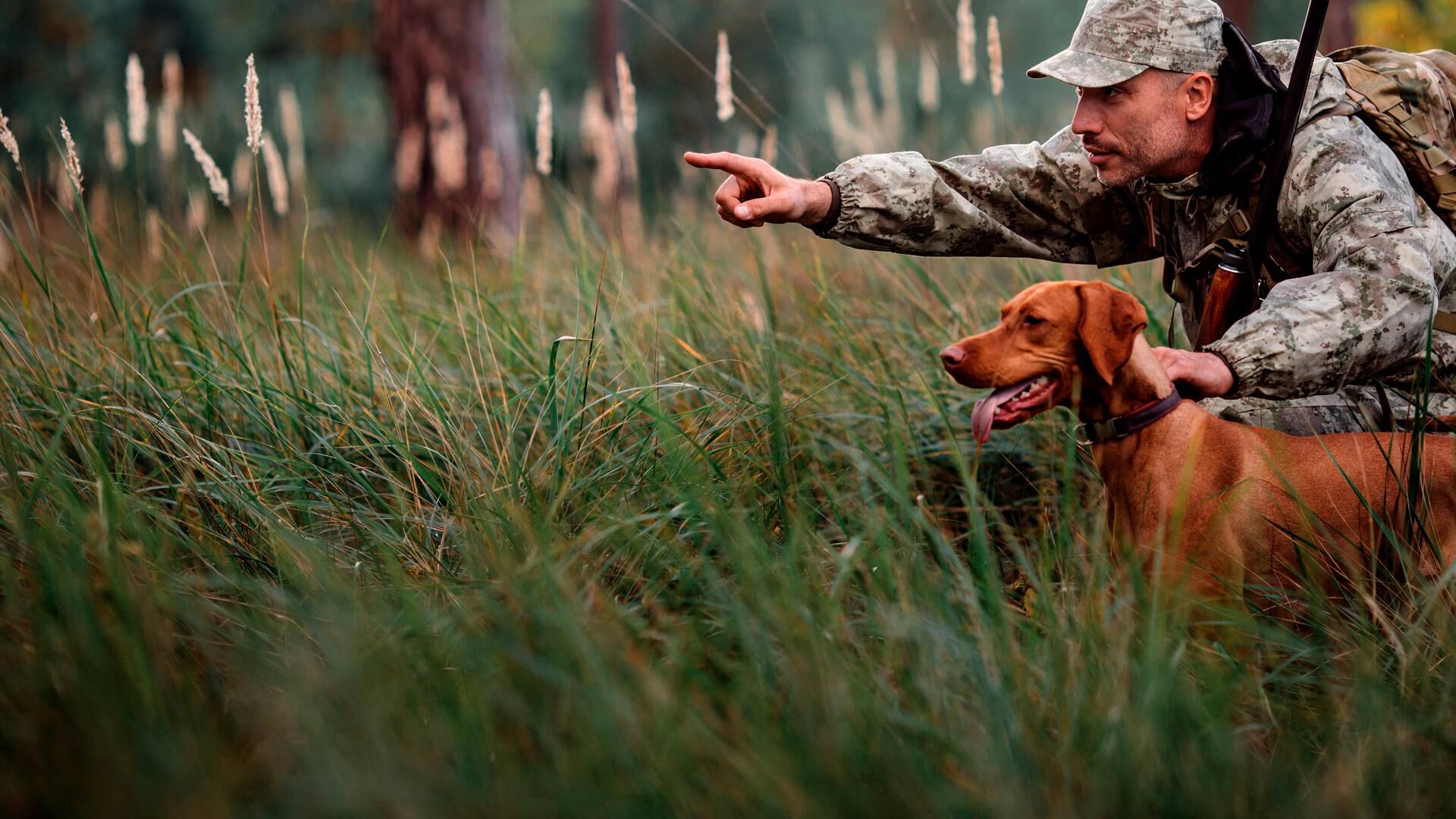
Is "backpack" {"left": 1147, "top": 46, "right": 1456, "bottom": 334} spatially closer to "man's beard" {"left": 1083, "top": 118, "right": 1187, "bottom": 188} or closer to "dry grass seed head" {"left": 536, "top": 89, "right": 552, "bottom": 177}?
"man's beard" {"left": 1083, "top": 118, "right": 1187, "bottom": 188}

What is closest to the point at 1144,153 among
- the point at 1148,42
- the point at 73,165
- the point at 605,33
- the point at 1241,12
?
the point at 1148,42

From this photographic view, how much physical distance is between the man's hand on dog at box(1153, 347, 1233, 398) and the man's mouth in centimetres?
28

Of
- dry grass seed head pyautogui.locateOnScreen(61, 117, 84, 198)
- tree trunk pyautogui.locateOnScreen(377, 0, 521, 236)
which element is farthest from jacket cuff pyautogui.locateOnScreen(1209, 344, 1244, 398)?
tree trunk pyautogui.locateOnScreen(377, 0, 521, 236)

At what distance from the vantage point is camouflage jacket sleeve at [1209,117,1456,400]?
2.61 m

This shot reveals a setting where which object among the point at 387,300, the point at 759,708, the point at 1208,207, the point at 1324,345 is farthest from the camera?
the point at 387,300

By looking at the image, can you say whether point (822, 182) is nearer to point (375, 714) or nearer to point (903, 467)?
point (903, 467)

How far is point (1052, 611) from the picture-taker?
2.15 m

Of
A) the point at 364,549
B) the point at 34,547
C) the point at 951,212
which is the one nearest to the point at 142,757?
the point at 34,547

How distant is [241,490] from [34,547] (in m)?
0.59

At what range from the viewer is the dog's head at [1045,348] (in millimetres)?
2672

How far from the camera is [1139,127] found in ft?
9.89

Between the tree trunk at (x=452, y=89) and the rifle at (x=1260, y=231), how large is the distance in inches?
192

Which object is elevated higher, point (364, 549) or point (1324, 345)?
point (1324, 345)

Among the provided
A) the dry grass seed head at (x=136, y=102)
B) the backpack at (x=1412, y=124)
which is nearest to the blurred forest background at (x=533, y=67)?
the dry grass seed head at (x=136, y=102)
